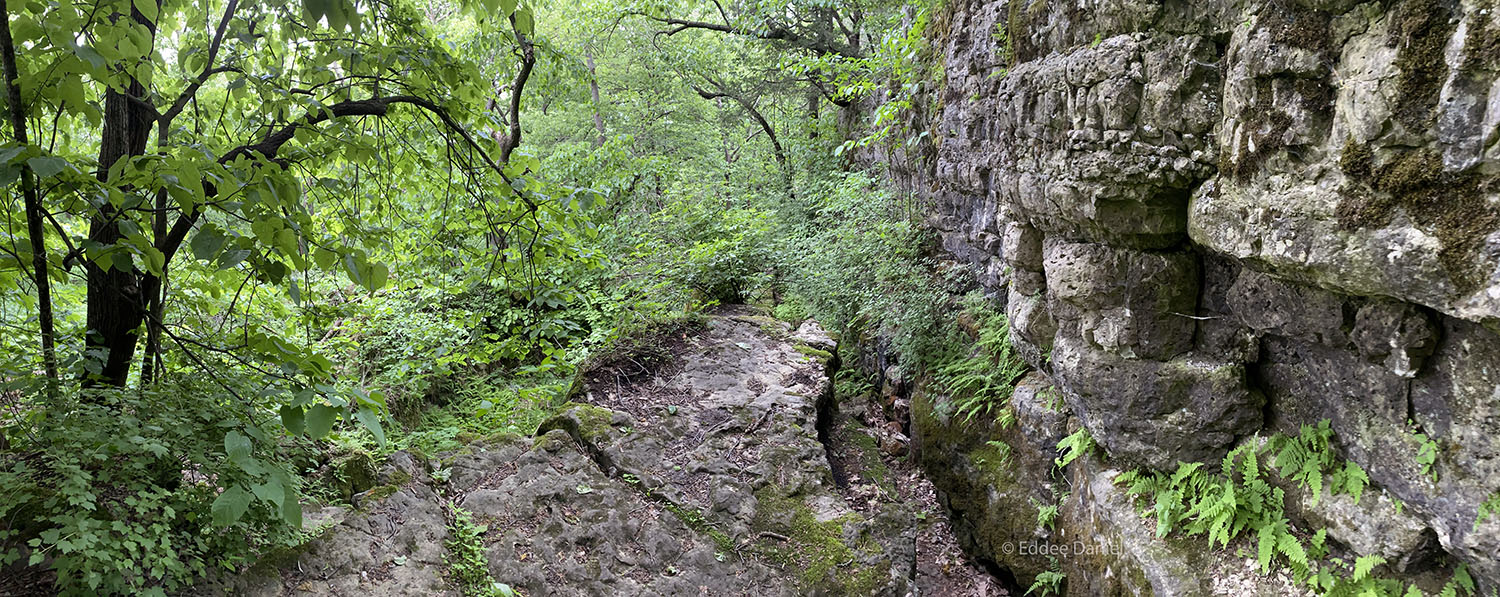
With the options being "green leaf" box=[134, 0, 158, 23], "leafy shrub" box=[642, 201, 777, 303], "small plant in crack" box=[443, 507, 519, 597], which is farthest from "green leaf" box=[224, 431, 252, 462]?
"leafy shrub" box=[642, 201, 777, 303]

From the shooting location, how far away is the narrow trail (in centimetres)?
412

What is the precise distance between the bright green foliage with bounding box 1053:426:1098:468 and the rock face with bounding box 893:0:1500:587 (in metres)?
0.14

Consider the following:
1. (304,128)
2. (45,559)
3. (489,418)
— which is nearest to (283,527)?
(45,559)

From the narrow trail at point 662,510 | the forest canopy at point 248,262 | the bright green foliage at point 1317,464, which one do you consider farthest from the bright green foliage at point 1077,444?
the forest canopy at point 248,262

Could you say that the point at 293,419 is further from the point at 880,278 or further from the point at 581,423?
the point at 880,278

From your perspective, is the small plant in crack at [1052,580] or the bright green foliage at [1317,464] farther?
the small plant in crack at [1052,580]

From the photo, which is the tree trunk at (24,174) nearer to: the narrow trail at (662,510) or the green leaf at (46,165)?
the green leaf at (46,165)

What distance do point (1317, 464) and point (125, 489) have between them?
5.99m

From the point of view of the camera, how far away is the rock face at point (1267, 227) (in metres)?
2.72

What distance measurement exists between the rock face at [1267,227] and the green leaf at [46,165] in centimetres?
465

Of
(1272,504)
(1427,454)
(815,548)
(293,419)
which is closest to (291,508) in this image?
(293,419)

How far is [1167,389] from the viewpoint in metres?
4.52

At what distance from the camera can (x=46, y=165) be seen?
5.91 feet

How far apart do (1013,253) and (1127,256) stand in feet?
3.95
